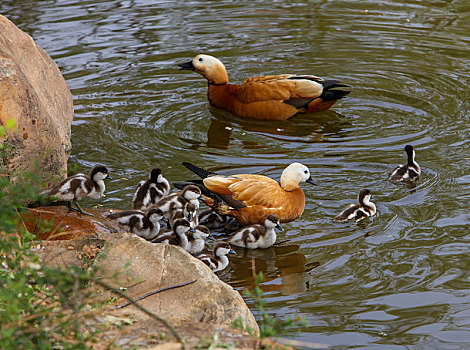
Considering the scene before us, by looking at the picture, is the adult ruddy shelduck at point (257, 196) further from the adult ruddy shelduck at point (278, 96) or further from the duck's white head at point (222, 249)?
the adult ruddy shelduck at point (278, 96)

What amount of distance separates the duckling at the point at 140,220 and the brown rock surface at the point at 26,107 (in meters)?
0.73

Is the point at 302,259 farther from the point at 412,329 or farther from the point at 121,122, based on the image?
the point at 121,122

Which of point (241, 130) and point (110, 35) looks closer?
point (241, 130)

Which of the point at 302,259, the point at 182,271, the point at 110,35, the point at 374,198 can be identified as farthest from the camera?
the point at 110,35

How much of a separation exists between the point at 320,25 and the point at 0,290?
35.5ft

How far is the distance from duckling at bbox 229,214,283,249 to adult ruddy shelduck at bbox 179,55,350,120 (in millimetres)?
3324

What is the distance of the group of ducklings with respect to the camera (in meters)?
6.34

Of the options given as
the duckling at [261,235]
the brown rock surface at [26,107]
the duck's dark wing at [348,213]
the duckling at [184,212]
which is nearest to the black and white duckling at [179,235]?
the duckling at [184,212]

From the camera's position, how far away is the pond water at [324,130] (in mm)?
5500

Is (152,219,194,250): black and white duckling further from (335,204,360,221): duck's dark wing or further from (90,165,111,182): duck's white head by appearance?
(335,204,360,221): duck's dark wing

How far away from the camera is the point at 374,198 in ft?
23.8

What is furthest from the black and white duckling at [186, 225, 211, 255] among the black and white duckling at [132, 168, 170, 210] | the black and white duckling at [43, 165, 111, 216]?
the black and white duckling at [43, 165, 111, 216]

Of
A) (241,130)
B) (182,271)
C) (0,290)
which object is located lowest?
(241,130)

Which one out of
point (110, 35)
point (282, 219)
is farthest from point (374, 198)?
point (110, 35)
